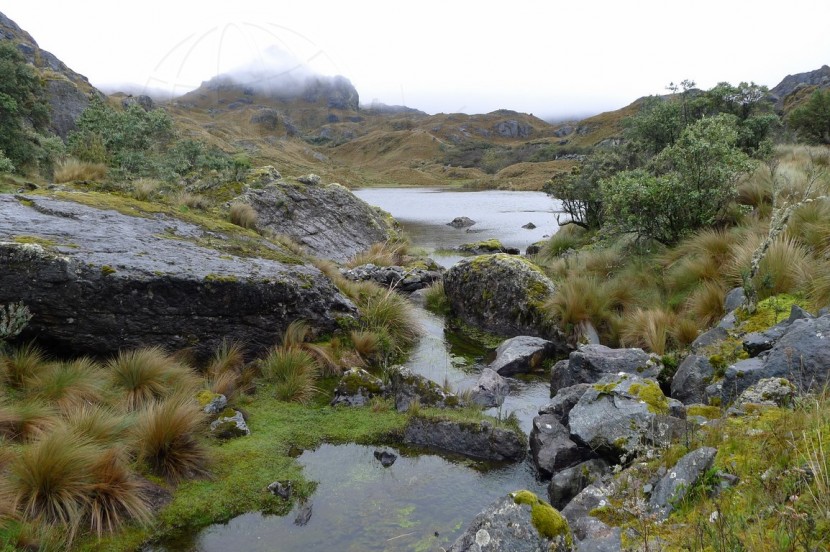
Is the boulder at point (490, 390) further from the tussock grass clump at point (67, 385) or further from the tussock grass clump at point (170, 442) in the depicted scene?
the tussock grass clump at point (67, 385)

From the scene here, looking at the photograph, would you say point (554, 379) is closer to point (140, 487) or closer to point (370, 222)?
point (140, 487)

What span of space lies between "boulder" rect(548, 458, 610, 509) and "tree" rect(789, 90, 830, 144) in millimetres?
36389

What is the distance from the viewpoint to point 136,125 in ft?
72.1

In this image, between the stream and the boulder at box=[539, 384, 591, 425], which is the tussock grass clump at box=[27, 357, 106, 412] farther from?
the boulder at box=[539, 384, 591, 425]

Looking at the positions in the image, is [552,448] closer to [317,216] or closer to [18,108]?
[317,216]

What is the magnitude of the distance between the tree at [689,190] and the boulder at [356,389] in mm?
7496

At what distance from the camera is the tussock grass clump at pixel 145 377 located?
269 inches

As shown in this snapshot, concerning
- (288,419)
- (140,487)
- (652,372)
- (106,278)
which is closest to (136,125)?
(106,278)

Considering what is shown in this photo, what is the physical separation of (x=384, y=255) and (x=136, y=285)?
13.0 metres

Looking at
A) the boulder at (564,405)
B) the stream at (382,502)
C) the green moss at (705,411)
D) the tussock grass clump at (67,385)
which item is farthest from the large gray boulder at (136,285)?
the green moss at (705,411)

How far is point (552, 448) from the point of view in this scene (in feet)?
20.1

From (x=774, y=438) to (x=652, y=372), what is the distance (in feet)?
13.4

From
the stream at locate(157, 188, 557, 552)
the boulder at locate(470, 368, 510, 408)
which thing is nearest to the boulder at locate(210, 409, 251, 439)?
the stream at locate(157, 188, 557, 552)

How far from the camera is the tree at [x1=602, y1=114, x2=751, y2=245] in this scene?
11602mm
